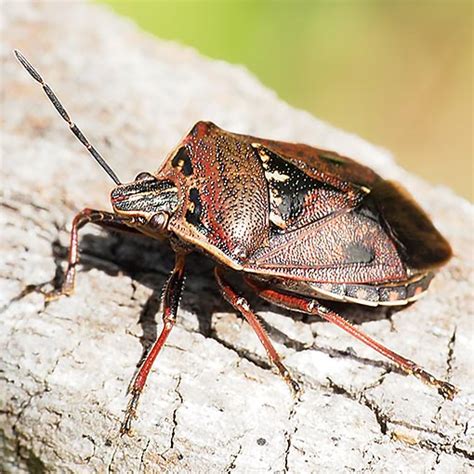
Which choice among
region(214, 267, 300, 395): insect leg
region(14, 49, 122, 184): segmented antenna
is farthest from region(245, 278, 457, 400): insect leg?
region(14, 49, 122, 184): segmented antenna

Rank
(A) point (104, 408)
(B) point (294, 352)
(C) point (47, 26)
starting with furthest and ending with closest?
(C) point (47, 26) → (B) point (294, 352) → (A) point (104, 408)

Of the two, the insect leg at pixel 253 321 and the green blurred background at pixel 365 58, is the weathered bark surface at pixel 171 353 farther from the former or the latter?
the green blurred background at pixel 365 58

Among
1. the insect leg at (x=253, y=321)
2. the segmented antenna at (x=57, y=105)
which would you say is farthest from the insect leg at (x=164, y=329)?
the segmented antenna at (x=57, y=105)

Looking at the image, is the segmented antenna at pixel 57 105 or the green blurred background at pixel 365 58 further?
the green blurred background at pixel 365 58

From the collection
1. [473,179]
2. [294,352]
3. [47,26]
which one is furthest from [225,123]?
[473,179]

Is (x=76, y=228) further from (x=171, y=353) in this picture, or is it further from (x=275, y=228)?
(x=275, y=228)

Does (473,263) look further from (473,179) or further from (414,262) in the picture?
(473,179)

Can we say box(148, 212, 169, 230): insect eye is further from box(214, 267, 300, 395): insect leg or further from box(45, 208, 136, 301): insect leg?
box(214, 267, 300, 395): insect leg
